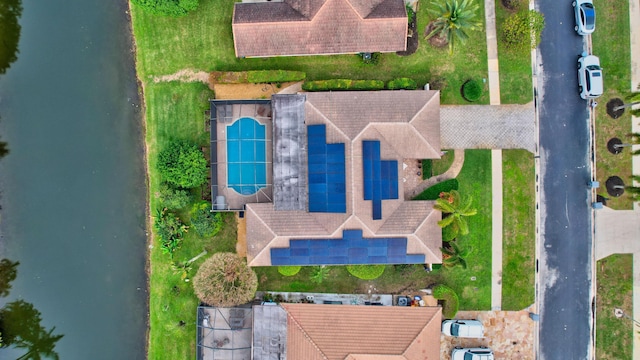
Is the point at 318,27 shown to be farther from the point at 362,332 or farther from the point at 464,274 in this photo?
the point at 362,332

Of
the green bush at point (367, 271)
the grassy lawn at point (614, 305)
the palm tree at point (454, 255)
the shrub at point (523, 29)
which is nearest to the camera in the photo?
the palm tree at point (454, 255)

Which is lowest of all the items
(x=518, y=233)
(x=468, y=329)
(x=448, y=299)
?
(x=468, y=329)

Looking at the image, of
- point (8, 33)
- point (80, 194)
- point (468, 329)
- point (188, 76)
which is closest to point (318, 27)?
point (188, 76)

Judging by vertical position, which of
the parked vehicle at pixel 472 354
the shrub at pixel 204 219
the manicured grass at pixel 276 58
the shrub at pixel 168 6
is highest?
the shrub at pixel 168 6

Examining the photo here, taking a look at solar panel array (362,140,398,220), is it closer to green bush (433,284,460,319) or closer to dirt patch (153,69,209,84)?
green bush (433,284,460,319)

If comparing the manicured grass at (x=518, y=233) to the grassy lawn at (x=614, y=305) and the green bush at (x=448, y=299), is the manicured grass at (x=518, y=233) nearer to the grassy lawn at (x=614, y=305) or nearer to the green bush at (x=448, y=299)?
the green bush at (x=448, y=299)

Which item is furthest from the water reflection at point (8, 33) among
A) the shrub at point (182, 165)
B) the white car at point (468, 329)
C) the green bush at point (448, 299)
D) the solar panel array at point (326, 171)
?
the white car at point (468, 329)
